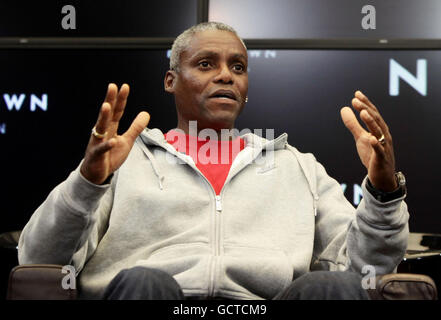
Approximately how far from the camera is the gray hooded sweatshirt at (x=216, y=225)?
4.78ft

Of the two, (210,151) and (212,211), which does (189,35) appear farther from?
(212,211)

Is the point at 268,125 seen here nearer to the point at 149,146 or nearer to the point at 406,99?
the point at 406,99

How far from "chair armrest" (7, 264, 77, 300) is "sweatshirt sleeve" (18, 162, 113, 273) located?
0.12 m

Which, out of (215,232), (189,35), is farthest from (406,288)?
(189,35)

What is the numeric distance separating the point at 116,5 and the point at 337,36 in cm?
98

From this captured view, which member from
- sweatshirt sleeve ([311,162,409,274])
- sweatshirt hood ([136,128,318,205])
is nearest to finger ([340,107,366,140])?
sweatshirt sleeve ([311,162,409,274])

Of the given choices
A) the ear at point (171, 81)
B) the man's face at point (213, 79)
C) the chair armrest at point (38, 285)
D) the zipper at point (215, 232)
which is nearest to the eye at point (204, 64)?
the man's face at point (213, 79)

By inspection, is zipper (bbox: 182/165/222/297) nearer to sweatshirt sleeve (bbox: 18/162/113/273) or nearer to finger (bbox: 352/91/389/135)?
sweatshirt sleeve (bbox: 18/162/113/273)

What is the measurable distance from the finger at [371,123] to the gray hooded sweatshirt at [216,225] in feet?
0.41

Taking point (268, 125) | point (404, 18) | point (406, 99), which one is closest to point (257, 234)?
point (268, 125)

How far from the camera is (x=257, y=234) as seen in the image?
1637 mm

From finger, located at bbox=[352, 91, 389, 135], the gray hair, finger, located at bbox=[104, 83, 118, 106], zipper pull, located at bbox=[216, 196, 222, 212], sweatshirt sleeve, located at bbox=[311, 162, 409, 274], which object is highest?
the gray hair

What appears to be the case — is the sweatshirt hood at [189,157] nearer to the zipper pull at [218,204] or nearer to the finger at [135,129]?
the zipper pull at [218,204]

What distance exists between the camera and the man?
4.48 feet
